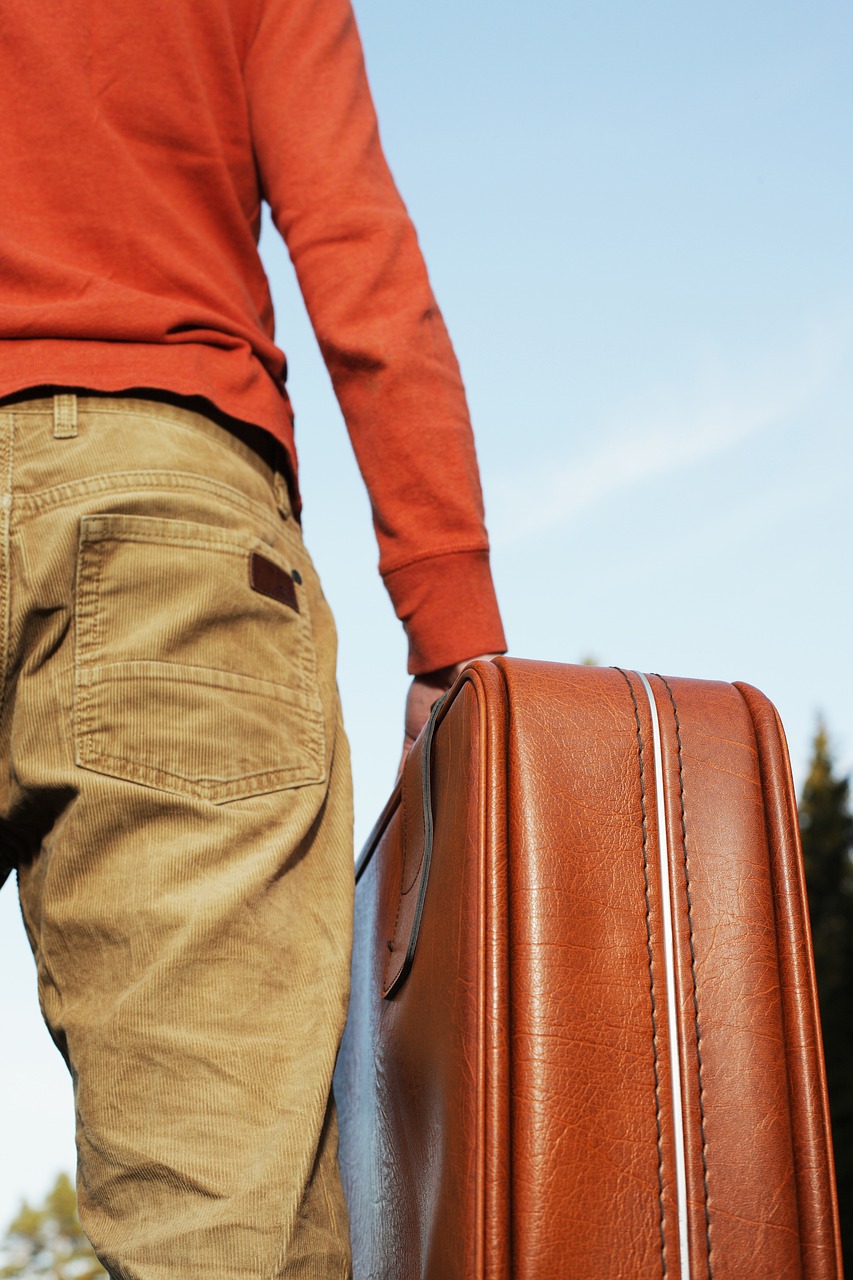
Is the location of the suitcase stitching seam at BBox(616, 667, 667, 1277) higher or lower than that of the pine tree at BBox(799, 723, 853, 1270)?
higher

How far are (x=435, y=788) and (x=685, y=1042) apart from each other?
1.15 feet

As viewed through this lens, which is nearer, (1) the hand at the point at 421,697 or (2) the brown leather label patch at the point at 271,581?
(2) the brown leather label patch at the point at 271,581

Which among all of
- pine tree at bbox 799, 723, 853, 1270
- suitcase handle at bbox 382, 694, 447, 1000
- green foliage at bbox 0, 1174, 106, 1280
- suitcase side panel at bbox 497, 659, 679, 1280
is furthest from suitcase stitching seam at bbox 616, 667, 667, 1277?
green foliage at bbox 0, 1174, 106, 1280

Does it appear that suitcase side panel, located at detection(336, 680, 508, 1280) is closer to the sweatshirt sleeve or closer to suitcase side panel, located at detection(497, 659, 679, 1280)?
suitcase side panel, located at detection(497, 659, 679, 1280)

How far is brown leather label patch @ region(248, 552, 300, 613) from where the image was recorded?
1.38 metres

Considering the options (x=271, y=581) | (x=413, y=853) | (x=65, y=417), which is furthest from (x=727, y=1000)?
(x=65, y=417)

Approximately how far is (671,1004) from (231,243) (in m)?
1.06

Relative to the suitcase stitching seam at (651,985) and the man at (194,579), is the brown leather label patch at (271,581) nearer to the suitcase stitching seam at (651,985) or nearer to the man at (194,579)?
the man at (194,579)

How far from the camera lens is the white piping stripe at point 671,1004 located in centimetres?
100

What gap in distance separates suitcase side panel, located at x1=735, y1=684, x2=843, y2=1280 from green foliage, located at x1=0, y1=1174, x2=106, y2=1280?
1193 inches

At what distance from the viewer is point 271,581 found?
1.41 m

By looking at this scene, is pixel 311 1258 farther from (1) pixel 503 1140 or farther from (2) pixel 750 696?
(2) pixel 750 696

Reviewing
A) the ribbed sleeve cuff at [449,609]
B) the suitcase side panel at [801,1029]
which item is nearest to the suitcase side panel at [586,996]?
the suitcase side panel at [801,1029]

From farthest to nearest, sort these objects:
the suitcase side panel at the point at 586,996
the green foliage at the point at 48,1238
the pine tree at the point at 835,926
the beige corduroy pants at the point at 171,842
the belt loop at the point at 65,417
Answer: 1. the green foliage at the point at 48,1238
2. the pine tree at the point at 835,926
3. the belt loop at the point at 65,417
4. the beige corduroy pants at the point at 171,842
5. the suitcase side panel at the point at 586,996
